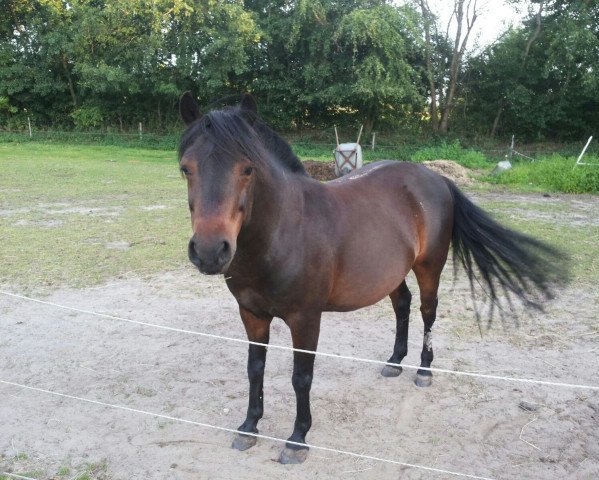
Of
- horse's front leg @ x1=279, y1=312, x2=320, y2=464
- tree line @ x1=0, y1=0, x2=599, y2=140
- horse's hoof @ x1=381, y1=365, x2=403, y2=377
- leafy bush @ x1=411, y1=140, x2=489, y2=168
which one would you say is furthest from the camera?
tree line @ x1=0, y1=0, x2=599, y2=140

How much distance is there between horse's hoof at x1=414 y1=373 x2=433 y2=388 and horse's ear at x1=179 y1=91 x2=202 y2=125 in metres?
2.48

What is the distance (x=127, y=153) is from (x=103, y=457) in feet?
66.3

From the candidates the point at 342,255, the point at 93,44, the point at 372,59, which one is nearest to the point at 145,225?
the point at 342,255

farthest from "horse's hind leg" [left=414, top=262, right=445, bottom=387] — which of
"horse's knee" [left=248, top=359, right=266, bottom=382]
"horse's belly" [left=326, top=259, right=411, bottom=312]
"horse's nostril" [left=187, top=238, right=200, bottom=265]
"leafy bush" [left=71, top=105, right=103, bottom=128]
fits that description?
"leafy bush" [left=71, top=105, right=103, bottom=128]

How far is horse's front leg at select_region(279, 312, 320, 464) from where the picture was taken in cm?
271

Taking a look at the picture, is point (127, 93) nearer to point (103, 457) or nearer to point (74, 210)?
point (74, 210)

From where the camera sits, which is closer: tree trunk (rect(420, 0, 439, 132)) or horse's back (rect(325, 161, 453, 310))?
horse's back (rect(325, 161, 453, 310))

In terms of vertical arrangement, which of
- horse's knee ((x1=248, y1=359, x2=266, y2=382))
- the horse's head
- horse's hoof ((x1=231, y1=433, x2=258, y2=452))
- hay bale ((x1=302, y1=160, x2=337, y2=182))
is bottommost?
horse's hoof ((x1=231, y1=433, x2=258, y2=452))

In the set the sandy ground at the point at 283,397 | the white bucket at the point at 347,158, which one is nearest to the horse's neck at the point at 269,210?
the sandy ground at the point at 283,397

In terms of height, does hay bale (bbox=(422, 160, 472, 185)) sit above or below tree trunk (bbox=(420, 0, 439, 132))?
below

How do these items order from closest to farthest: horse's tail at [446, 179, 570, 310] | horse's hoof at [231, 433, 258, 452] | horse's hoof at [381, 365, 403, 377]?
horse's hoof at [231, 433, 258, 452] → horse's tail at [446, 179, 570, 310] → horse's hoof at [381, 365, 403, 377]

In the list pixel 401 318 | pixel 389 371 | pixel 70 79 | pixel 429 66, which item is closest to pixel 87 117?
pixel 70 79

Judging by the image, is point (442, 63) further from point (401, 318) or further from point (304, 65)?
point (401, 318)

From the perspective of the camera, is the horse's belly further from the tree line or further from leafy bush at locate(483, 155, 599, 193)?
the tree line
